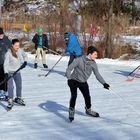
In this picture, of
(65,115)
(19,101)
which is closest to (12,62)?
(19,101)

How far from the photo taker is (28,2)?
3675cm

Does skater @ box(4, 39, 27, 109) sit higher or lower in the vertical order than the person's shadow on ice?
higher

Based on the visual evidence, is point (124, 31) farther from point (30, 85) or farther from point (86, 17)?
point (30, 85)

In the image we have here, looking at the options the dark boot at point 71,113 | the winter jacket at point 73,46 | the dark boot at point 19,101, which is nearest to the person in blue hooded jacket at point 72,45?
the winter jacket at point 73,46

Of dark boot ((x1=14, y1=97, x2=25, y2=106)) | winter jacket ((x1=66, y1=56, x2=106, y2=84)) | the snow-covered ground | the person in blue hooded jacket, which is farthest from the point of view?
the person in blue hooded jacket

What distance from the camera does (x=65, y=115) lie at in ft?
28.2

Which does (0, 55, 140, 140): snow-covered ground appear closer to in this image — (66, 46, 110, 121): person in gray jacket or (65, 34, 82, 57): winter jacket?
(66, 46, 110, 121): person in gray jacket

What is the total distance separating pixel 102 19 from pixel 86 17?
2.26 ft

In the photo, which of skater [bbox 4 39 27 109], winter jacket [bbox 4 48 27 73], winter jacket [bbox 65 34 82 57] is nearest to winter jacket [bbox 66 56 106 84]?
skater [bbox 4 39 27 109]

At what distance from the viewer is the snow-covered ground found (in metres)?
7.28

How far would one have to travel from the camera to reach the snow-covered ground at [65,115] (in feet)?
23.9

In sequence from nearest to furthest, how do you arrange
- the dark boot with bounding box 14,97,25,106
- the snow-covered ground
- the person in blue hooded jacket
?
the snow-covered ground < the dark boot with bounding box 14,97,25,106 < the person in blue hooded jacket

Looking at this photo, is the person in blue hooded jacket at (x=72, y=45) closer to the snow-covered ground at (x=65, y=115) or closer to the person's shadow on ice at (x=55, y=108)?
the snow-covered ground at (x=65, y=115)

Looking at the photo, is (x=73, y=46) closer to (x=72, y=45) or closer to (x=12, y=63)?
(x=72, y=45)
